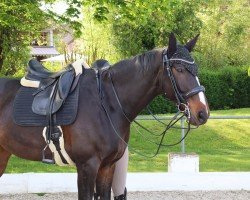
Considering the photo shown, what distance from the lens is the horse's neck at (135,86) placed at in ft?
11.7

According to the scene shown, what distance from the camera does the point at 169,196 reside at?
616cm

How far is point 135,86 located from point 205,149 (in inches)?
310

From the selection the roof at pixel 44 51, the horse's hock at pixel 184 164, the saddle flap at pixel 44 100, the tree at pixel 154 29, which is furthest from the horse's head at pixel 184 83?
the roof at pixel 44 51

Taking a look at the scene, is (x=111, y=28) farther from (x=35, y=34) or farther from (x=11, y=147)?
(x=11, y=147)

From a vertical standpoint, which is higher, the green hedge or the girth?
the girth

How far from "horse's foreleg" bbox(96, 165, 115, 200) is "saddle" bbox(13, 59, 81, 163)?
47 cm

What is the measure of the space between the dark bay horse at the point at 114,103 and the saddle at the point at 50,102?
0.07 meters

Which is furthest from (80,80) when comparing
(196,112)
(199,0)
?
(199,0)

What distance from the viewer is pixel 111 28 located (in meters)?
21.4

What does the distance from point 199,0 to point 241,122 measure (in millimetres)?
9089

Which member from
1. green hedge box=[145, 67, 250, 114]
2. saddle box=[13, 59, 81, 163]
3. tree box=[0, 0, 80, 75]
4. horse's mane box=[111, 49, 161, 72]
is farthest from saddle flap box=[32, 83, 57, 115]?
green hedge box=[145, 67, 250, 114]

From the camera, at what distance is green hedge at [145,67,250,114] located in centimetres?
2017

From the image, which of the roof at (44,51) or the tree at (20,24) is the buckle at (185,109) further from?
the roof at (44,51)

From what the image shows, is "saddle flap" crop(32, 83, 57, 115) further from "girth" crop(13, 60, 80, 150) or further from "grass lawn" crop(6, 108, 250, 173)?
"grass lawn" crop(6, 108, 250, 173)
